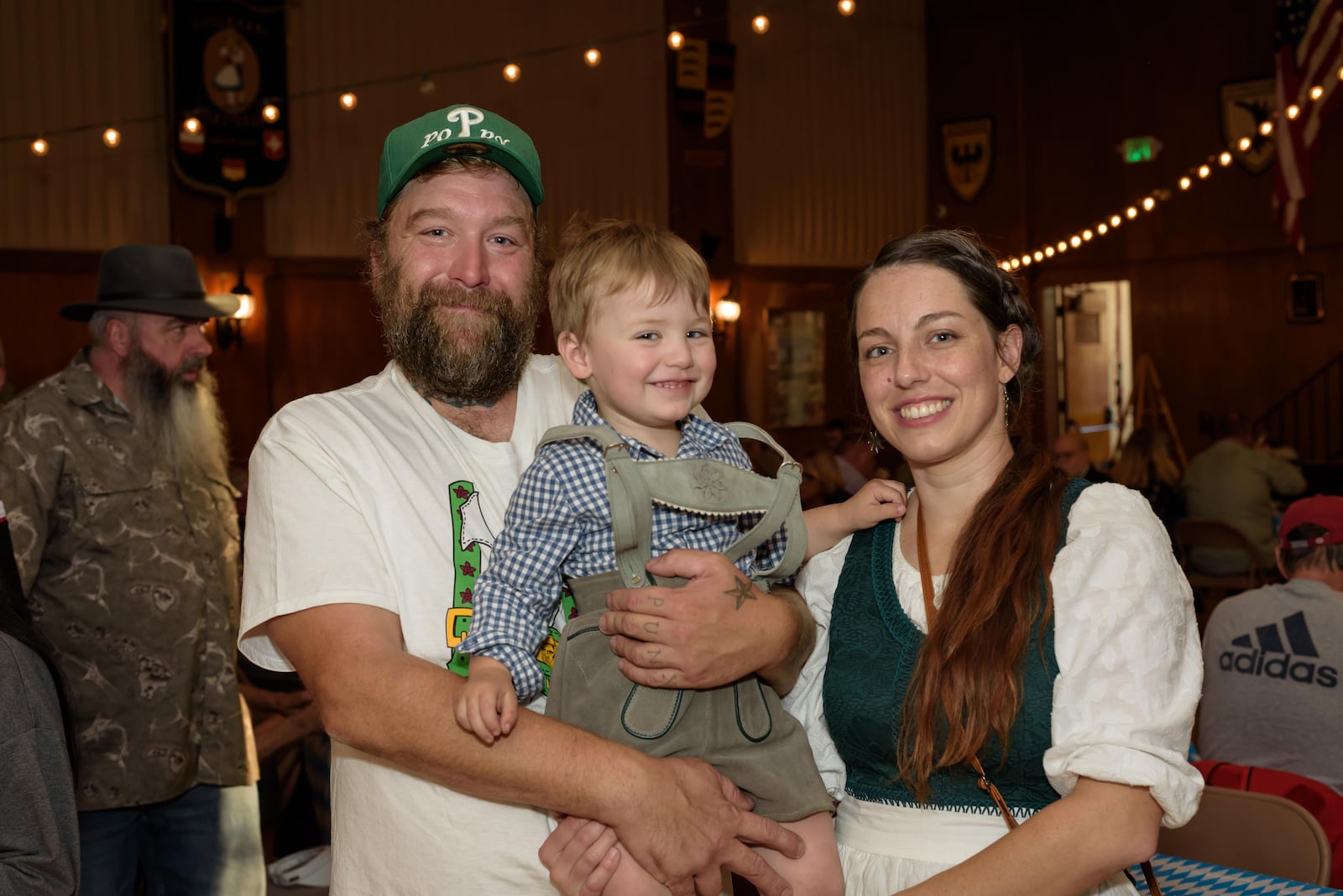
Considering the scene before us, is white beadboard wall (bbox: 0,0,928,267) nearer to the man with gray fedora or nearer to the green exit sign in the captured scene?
the green exit sign

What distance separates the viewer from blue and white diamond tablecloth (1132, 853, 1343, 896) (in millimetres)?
2547

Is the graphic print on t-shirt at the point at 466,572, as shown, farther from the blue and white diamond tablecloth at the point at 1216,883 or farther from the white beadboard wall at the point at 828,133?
the white beadboard wall at the point at 828,133

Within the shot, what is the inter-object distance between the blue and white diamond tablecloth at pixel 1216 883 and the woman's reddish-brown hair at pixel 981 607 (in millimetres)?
951

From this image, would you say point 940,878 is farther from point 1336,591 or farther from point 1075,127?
point 1075,127

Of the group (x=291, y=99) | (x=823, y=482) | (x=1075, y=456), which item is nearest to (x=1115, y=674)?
(x=1075, y=456)

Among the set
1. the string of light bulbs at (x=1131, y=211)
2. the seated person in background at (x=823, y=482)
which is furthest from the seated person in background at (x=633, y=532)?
the string of light bulbs at (x=1131, y=211)

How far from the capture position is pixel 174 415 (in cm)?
392

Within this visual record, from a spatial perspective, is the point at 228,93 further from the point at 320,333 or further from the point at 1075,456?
the point at 1075,456

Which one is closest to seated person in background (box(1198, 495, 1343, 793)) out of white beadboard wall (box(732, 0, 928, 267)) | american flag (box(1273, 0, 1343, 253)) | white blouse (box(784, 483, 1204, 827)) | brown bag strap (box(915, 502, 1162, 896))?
brown bag strap (box(915, 502, 1162, 896))

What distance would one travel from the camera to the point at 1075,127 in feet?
47.9

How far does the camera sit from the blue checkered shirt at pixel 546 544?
1803 mm

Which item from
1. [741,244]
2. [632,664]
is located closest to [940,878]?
[632,664]

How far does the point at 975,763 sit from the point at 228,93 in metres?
10.3

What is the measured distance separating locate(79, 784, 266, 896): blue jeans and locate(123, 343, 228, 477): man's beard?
1016mm
